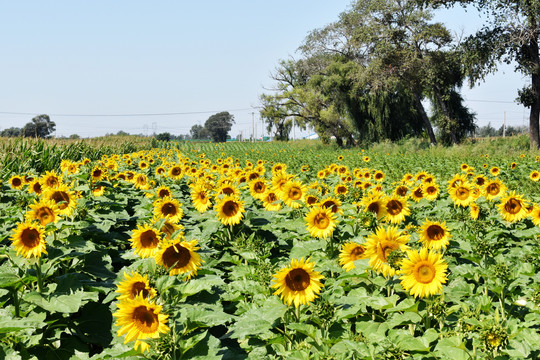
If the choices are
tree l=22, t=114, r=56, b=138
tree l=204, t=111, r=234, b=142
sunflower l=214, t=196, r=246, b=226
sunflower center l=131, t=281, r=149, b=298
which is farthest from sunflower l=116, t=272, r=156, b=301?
tree l=204, t=111, r=234, b=142

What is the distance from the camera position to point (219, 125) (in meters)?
141

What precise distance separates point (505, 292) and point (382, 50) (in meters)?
30.6

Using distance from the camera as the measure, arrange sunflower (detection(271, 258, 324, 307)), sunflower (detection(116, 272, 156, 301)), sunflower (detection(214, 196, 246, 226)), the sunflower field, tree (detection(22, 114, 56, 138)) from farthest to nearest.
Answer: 1. tree (detection(22, 114, 56, 138))
2. sunflower (detection(214, 196, 246, 226))
3. sunflower (detection(271, 258, 324, 307))
4. the sunflower field
5. sunflower (detection(116, 272, 156, 301))

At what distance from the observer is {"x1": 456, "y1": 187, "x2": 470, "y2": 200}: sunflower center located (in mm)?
5609

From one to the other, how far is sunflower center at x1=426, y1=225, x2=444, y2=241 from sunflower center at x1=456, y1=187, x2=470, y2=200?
8.04 feet

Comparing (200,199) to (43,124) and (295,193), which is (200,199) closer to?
(295,193)

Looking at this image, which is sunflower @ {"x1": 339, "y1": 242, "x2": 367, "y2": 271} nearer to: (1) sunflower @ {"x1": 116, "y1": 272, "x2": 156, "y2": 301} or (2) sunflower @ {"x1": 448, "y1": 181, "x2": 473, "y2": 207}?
(1) sunflower @ {"x1": 116, "y1": 272, "x2": 156, "y2": 301}

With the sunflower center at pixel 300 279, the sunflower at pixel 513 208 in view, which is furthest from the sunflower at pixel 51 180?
the sunflower at pixel 513 208

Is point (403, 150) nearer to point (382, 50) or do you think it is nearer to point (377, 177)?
point (382, 50)

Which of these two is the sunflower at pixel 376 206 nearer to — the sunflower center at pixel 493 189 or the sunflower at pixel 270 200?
the sunflower at pixel 270 200

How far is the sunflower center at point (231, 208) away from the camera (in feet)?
14.1

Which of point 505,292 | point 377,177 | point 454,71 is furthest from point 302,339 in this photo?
point 454,71

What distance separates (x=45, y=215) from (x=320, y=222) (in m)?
2.30

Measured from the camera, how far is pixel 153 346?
6.98 ft
